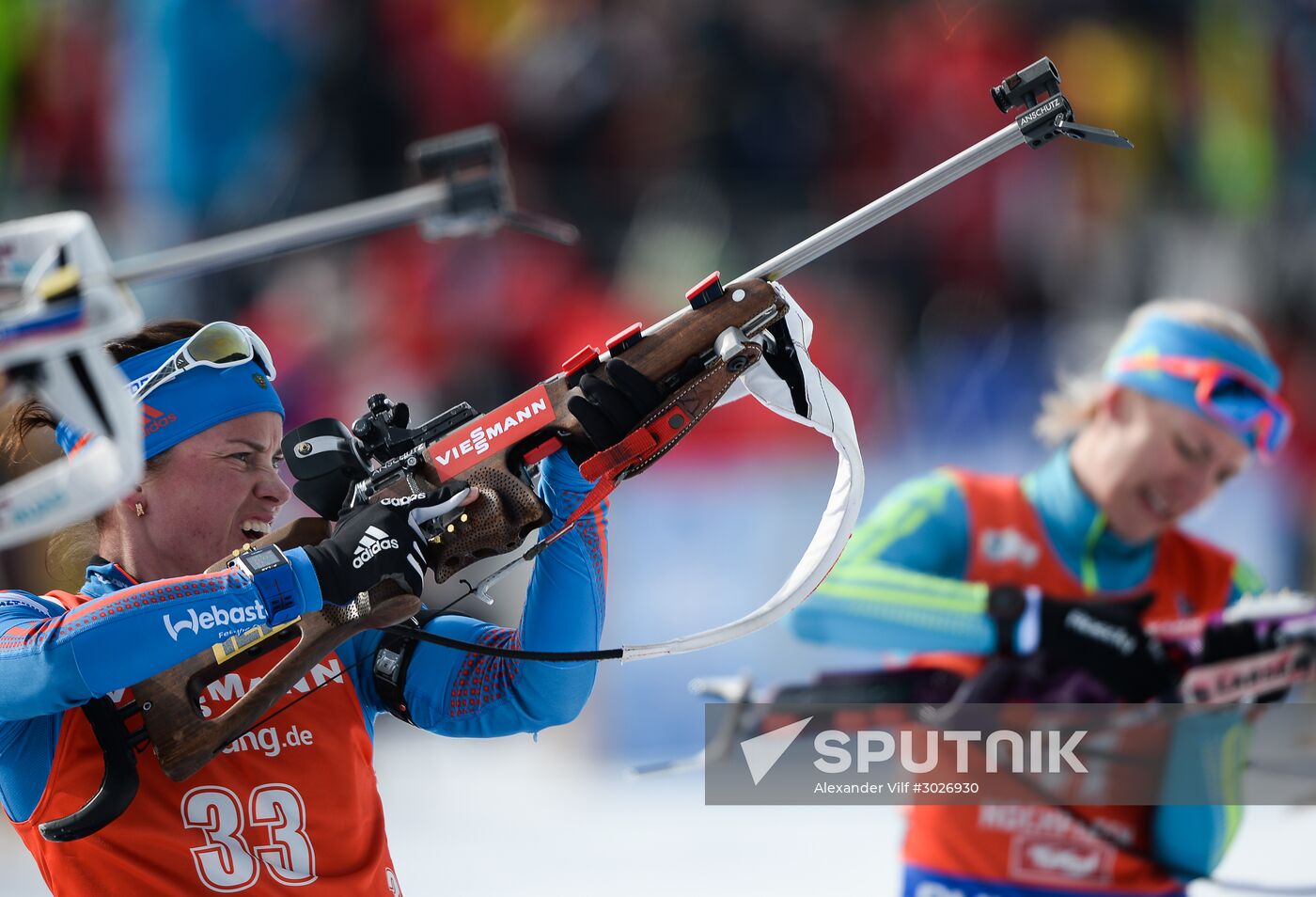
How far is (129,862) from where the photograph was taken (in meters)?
1.95

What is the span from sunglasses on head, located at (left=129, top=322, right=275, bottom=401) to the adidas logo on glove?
406 mm

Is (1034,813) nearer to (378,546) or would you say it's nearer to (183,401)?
(378,546)

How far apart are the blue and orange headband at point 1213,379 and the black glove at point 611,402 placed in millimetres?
1749

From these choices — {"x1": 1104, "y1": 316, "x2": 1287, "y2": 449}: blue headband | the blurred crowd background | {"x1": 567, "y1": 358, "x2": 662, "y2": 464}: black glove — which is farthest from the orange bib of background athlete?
the blurred crowd background

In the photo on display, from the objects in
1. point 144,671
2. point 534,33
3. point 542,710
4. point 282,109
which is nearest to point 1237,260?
point 534,33

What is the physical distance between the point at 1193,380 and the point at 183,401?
2173 mm

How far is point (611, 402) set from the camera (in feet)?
6.41

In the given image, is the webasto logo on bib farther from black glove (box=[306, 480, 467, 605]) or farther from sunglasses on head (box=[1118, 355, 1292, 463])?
sunglasses on head (box=[1118, 355, 1292, 463])

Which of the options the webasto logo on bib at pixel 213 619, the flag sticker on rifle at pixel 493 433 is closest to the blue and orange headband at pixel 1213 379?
the flag sticker on rifle at pixel 493 433

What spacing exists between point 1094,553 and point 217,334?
2.02m

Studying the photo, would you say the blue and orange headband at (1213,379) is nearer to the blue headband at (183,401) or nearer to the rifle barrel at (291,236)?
the blue headband at (183,401)

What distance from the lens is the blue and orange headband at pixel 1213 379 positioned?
129 inches

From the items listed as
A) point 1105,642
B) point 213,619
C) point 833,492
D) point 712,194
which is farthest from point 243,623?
point 712,194

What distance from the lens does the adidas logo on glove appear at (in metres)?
1.85
